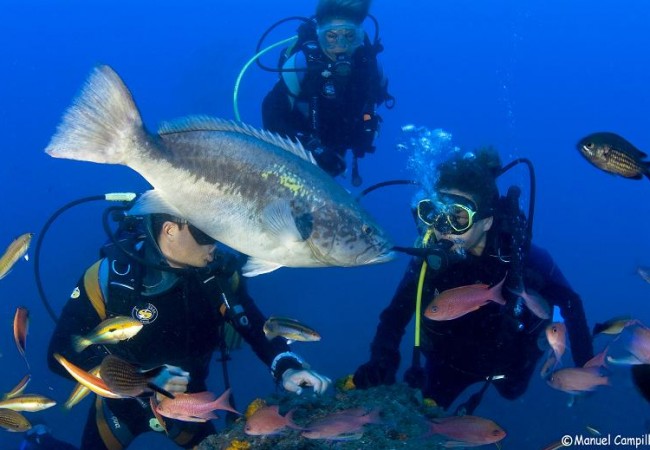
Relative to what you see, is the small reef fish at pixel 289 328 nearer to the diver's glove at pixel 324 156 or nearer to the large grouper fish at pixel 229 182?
the large grouper fish at pixel 229 182

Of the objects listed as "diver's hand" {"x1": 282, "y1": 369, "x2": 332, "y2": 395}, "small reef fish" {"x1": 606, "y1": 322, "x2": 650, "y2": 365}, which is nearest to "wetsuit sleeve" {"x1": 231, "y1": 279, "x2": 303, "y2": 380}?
"diver's hand" {"x1": 282, "y1": 369, "x2": 332, "y2": 395}

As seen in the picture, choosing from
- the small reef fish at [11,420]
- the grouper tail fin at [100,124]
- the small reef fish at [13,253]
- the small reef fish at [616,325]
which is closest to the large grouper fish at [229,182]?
the grouper tail fin at [100,124]

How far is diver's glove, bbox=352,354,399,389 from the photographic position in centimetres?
396

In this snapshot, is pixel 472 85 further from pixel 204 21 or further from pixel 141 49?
pixel 141 49

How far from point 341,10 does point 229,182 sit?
511cm

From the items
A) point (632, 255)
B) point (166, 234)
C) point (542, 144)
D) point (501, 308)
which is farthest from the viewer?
point (542, 144)

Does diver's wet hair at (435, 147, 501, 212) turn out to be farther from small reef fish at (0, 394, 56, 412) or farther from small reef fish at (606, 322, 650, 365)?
small reef fish at (0, 394, 56, 412)

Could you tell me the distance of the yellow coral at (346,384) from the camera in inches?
156

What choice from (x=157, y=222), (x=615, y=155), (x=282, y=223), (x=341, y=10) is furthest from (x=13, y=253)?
(x=341, y=10)

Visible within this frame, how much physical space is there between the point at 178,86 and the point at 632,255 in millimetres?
64290

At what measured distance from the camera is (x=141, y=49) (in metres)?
93.3

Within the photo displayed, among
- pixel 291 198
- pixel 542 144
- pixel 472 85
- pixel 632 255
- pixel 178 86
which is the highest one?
pixel 472 85

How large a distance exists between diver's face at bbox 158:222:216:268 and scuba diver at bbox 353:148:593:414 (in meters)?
1.70

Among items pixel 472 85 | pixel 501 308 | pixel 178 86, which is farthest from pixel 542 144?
pixel 501 308
